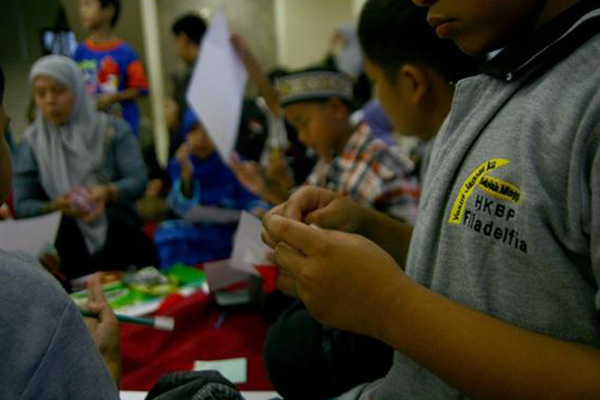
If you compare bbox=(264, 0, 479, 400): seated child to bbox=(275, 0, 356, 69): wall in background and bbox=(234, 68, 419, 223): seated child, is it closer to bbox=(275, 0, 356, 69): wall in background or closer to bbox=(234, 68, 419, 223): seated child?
bbox=(234, 68, 419, 223): seated child

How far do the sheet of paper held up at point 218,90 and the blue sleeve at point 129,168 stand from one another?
0.25 m

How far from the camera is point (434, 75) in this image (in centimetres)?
111

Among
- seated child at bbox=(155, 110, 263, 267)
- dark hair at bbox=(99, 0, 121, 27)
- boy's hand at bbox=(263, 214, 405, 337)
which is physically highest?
dark hair at bbox=(99, 0, 121, 27)

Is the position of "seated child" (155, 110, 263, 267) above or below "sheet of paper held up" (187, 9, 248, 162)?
below

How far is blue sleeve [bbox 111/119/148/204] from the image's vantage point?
5.85 feet

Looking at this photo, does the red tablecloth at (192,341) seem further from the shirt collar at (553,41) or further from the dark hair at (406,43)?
the shirt collar at (553,41)

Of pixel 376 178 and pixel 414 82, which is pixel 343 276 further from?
pixel 376 178

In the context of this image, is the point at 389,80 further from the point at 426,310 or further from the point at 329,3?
the point at 329,3

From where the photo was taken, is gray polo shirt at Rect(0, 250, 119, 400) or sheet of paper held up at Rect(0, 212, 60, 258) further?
sheet of paper held up at Rect(0, 212, 60, 258)

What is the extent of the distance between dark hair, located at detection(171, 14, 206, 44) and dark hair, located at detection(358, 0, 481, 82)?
245 cm

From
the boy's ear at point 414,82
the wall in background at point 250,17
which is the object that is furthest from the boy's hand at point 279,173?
the wall in background at point 250,17

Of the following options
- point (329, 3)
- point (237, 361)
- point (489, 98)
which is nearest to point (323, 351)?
point (237, 361)

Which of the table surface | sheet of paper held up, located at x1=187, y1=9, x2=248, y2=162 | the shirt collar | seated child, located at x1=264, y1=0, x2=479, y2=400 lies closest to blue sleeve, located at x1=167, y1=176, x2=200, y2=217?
sheet of paper held up, located at x1=187, y1=9, x2=248, y2=162

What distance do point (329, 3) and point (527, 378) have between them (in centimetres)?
598
